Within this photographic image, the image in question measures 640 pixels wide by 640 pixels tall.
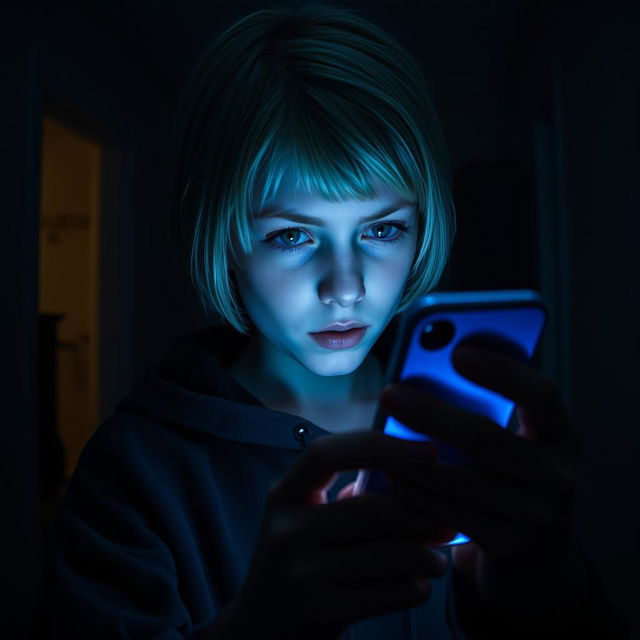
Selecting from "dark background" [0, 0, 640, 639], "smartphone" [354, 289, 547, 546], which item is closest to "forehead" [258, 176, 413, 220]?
"smartphone" [354, 289, 547, 546]

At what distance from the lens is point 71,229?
376cm

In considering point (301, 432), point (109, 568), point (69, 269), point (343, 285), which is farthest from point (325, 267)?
point (69, 269)

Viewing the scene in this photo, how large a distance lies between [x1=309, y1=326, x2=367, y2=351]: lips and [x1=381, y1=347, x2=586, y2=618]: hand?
0.53 feet

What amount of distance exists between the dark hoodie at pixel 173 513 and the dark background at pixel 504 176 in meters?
0.70

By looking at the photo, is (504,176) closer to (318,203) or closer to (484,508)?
(318,203)

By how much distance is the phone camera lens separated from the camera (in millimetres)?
262

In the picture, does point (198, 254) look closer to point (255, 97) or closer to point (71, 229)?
point (255, 97)

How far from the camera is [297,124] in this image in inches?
16.4

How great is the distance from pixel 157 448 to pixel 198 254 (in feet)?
0.56

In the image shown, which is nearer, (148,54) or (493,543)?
(493,543)

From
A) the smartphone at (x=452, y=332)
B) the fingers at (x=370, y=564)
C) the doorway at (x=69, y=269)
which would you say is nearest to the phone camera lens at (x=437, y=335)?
the smartphone at (x=452, y=332)

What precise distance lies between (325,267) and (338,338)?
60 mm

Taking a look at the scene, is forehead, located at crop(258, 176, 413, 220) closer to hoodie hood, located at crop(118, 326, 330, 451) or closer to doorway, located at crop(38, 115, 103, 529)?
hoodie hood, located at crop(118, 326, 330, 451)

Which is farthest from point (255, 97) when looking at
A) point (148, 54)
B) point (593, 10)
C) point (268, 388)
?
point (148, 54)
